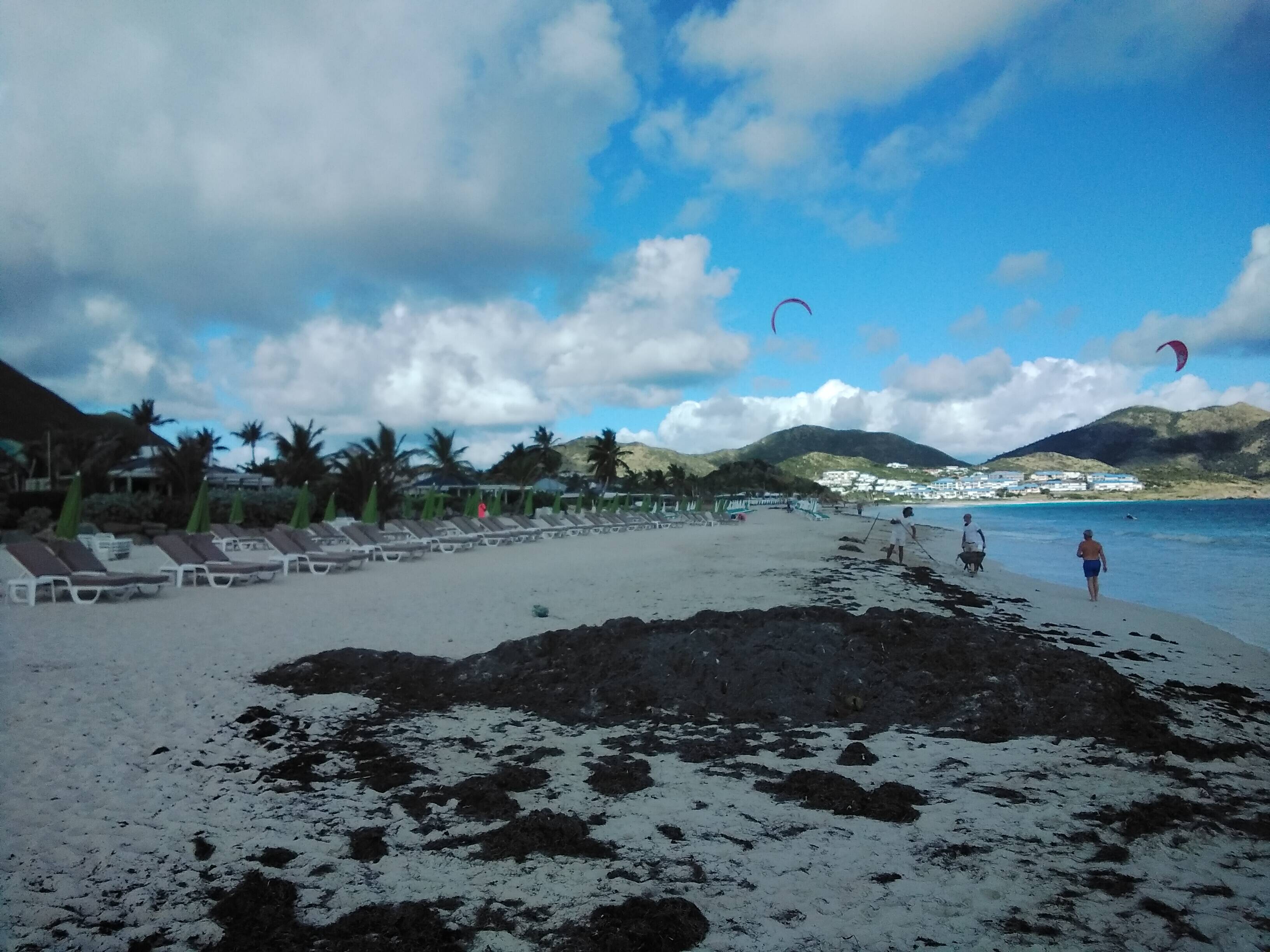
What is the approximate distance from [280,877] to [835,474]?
15931 centimetres

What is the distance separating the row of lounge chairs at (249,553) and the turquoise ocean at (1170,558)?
46.9ft

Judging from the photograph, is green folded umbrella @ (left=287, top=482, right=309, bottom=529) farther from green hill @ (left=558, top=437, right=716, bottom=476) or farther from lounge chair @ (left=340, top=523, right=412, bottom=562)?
green hill @ (left=558, top=437, right=716, bottom=476)

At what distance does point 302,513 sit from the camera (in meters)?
16.4

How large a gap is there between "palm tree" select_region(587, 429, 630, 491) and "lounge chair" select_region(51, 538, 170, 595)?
48.9 meters

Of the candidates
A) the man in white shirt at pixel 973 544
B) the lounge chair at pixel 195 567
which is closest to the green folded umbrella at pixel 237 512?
the lounge chair at pixel 195 567

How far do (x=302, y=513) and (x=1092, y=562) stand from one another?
15.4 metres

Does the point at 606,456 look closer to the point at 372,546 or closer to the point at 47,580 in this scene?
the point at 372,546

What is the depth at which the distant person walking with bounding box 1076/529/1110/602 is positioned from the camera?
13.0 meters

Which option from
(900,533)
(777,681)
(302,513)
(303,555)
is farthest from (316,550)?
(900,533)

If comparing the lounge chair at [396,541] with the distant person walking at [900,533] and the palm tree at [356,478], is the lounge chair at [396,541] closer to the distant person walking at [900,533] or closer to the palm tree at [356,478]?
the palm tree at [356,478]

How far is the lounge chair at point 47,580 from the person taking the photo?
346 inches

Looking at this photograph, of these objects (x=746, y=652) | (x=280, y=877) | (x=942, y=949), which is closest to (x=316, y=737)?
(x=280, y=877)

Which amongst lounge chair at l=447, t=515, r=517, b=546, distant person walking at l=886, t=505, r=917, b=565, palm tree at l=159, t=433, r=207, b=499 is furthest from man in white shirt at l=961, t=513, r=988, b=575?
palm tree at l=159, t=433, r=207, b=499

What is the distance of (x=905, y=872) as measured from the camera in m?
3.24
